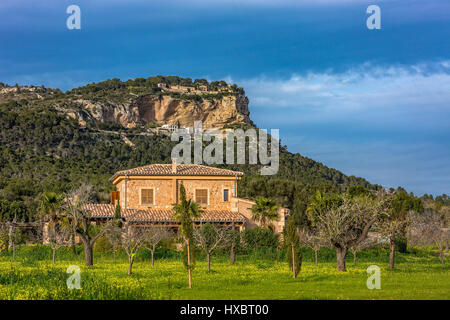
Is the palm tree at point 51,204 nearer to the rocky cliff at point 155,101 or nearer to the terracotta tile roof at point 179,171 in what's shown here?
the terracotta tile roof at point 179,171

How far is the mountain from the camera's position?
188 ft

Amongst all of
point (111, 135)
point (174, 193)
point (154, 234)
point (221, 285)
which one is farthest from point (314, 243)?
point (111, 135)

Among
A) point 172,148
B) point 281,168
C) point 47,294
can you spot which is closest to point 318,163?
point 281,168

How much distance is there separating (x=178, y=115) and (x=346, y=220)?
93.9 metres

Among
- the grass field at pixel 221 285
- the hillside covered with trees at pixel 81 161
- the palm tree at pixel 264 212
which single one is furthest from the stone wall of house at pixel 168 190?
the grass field at pixel 221 285

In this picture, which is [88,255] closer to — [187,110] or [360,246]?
[360,246]

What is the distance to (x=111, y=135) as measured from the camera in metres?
93.9

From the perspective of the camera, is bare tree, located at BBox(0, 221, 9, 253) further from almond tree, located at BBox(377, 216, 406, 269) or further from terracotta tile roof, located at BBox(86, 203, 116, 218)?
almond tree, located at BBox(377, 216, 406, 269)

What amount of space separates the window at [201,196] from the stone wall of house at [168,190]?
0.74 feet

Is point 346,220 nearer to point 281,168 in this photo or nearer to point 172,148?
point 281,168

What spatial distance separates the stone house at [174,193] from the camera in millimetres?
42153

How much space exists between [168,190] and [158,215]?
2726 mm

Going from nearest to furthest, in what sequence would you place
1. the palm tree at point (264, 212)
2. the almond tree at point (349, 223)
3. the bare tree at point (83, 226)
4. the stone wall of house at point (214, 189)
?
1. the almond tree at point (349, 223)
2. the bare tree at point (83, 226)
3. the palm tree at point (264, 212)
4. the stone wall of house at point (214, 189)
